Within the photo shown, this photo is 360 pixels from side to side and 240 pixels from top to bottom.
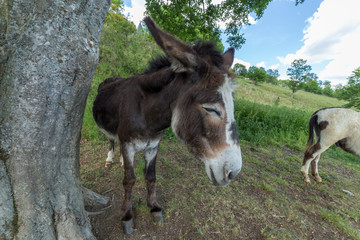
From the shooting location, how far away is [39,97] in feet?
4.00

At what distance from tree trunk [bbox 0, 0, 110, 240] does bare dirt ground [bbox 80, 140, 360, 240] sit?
3.14 ft

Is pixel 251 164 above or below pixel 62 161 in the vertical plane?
below

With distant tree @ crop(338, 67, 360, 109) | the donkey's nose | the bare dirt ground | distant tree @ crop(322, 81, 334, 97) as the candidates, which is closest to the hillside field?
the bare dirt ground

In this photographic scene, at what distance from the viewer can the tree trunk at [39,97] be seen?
1.18 metres

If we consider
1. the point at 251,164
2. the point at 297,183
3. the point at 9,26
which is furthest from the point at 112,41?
the point at 297,183

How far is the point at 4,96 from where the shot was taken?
3.87 ft

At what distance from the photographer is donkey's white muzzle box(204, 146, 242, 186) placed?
4.27ft

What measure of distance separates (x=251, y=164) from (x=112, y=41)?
7914 mm

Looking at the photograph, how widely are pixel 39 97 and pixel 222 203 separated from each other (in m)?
2.92

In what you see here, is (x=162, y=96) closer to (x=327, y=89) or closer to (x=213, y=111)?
(x=213, y=111)

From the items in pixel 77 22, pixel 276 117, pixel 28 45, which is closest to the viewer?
pixel 28 45

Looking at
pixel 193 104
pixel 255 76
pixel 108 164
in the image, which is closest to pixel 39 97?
pixel 193 104

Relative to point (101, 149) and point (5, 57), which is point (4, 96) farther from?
point (101, 149)

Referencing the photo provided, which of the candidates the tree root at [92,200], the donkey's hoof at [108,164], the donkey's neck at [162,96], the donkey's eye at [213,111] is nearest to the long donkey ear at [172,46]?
the donkey's neck at [162,96]
